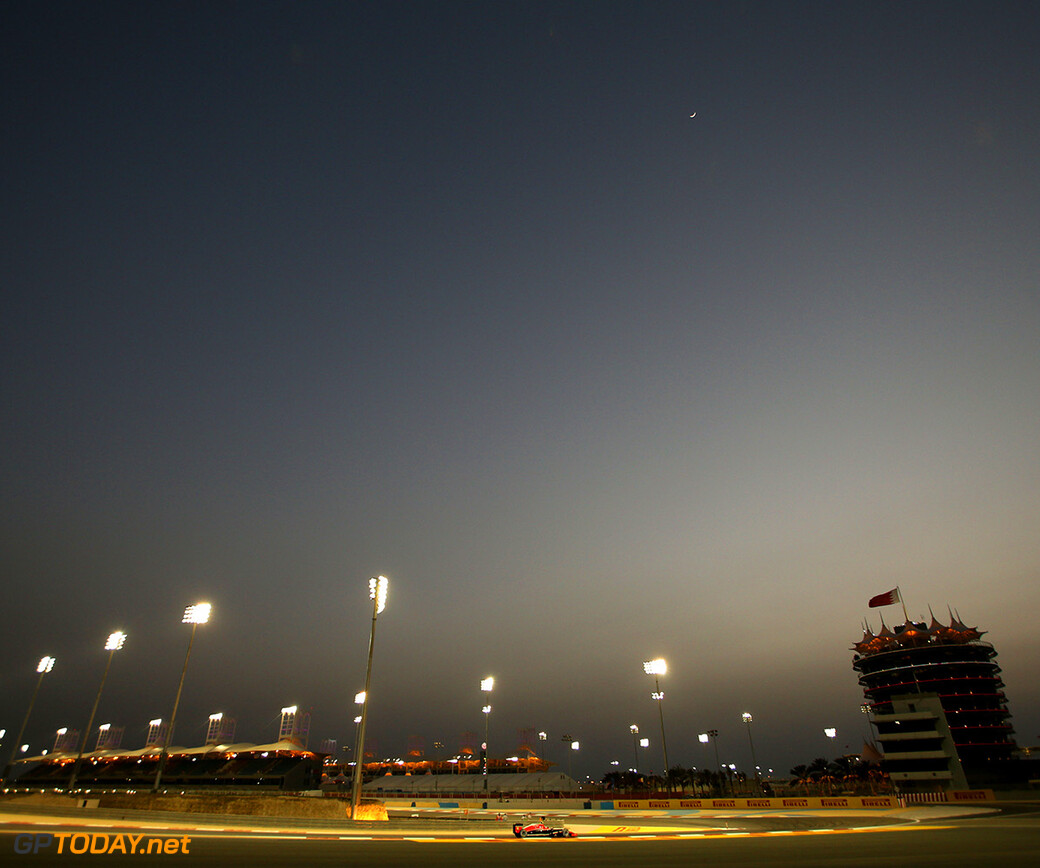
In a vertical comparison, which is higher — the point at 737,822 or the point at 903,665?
the point at 903,665

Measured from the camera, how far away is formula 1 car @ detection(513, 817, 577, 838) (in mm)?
26875

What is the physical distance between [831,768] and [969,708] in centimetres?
4610

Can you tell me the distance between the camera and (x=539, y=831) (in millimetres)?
27359

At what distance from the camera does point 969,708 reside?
9594 cm

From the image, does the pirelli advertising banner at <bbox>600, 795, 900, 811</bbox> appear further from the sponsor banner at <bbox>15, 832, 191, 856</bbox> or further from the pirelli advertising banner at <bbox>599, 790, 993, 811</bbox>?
the sponsor banner at <bbox>15, 832, 191, 856</bbox>

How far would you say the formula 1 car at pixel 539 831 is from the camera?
1058 inches

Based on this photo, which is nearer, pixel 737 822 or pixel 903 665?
pixel 737 822

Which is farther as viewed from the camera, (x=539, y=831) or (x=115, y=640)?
(x=115, y=640)

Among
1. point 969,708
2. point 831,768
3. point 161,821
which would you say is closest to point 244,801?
point 161,821

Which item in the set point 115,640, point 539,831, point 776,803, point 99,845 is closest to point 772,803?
point 776,803

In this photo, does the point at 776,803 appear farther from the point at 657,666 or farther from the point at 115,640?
the point at 115,640

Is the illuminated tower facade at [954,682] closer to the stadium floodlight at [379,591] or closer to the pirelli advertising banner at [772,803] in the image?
the pirelli advertising banner at [772,803]

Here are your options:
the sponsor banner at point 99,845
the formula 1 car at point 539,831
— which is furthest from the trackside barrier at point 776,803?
the sponsor banner at point 99,845

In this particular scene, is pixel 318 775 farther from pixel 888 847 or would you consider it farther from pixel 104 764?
pixel 888 847
